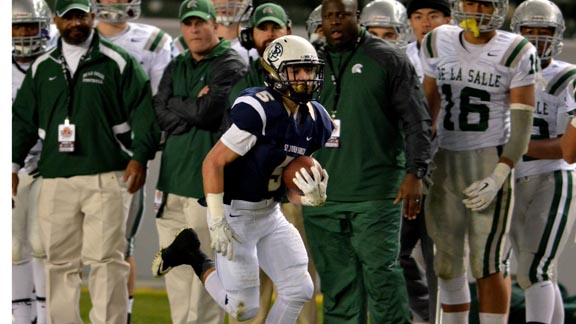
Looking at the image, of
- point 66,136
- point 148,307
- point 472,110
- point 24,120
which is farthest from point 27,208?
point 472,110

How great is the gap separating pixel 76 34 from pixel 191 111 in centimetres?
66

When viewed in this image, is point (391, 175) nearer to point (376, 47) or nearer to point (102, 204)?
point (376, 47)

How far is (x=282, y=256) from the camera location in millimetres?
5711

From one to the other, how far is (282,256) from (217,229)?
40cm

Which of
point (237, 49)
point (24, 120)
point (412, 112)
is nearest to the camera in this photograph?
point (412, 112)

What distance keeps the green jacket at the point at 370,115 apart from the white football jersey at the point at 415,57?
30.0 inches

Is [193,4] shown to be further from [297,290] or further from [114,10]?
[297,290]

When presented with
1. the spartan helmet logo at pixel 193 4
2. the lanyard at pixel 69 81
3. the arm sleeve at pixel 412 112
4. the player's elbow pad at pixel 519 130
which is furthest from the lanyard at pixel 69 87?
the player's elbow pad at pixel 519 130

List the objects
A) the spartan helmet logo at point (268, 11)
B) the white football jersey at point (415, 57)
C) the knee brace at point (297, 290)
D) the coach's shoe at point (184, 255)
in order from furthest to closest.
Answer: the white football jersey at point (415, 57) < the spartan helmet logo at point (268, 11) < the coach's shoe at point (184, 255) < the knee brace at point (297, 290)

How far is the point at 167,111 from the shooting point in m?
6.52

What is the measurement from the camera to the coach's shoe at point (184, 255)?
19.6 ft

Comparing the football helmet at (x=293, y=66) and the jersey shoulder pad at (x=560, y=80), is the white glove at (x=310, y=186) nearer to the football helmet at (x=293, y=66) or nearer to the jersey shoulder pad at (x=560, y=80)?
the football helmet at (x=293, y=66)

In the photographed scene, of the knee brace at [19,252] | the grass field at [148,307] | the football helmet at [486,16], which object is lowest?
the grass field at [148,307]

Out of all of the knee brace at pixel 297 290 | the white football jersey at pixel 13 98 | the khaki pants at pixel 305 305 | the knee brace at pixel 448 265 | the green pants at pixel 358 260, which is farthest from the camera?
the white football jersey at pixel 13 98
